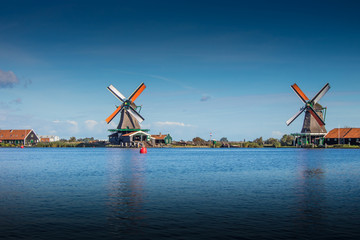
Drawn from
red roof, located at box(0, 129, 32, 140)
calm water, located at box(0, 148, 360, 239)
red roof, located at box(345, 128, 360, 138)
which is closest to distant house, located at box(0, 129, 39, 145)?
red roof, located at box(0, 129, 32, 140)

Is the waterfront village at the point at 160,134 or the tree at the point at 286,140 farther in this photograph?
the tree at the point at 286,140

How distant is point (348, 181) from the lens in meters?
29.1

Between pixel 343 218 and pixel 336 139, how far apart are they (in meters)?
122

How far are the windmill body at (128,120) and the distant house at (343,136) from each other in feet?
219

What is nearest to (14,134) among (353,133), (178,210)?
(353,133)

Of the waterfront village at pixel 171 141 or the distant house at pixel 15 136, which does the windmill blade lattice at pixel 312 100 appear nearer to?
the waterfront village at pixel 171 141

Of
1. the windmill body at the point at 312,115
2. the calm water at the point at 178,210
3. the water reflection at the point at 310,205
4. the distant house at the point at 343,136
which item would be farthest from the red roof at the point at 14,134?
the water reflection at the point at 310,205

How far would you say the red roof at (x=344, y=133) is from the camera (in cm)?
12481

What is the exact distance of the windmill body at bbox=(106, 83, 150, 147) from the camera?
4505 inches

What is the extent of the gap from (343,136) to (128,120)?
252 feet

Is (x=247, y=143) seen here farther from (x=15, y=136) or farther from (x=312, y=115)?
(x=15, y=136)

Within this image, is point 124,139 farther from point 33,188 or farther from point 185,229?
point 185,229

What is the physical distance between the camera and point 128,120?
11706 centimetres

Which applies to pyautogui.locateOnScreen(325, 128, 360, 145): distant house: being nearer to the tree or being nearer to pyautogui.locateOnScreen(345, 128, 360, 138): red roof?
pyautogui.locateOnScreen(345, 128, 360, 138): red roof
